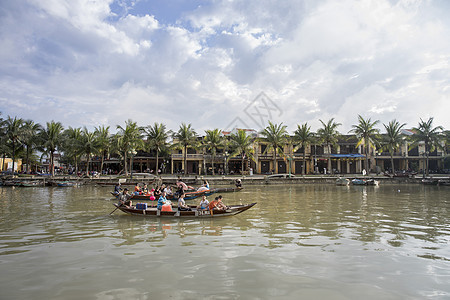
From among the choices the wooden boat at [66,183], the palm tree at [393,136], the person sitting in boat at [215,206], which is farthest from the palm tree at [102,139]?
the palm tree at [393,136]

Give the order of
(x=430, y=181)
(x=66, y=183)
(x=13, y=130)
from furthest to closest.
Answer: (x=13, y=130) → (x=430, y=181) → (x=66, y=183)

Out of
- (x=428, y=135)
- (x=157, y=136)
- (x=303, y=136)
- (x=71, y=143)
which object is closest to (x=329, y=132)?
(x=303, y=136)

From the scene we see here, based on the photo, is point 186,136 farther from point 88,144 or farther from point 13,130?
point 13,130

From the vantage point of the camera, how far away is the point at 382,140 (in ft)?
190

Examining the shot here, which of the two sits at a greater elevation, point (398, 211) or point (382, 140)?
point (382, 140)

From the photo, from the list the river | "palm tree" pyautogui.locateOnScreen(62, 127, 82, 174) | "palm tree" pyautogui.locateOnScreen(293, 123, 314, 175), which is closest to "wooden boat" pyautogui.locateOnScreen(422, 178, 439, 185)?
"palm tree" pyautogui.locateOnScreen(293, 123, 314, 175)

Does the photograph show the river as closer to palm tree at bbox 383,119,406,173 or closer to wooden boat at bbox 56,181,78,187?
wooden boat at bbox 56,181,78,187

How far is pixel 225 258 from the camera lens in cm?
883

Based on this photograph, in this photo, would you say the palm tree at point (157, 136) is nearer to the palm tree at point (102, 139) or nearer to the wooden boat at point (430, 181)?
the palm tree at point (102, 139)

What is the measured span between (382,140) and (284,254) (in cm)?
5805

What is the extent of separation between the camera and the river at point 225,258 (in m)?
6.61

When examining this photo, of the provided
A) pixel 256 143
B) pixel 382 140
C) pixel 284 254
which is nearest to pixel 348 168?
pixel 382 140

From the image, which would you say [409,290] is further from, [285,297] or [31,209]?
[31,209]

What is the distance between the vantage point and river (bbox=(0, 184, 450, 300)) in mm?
6613
